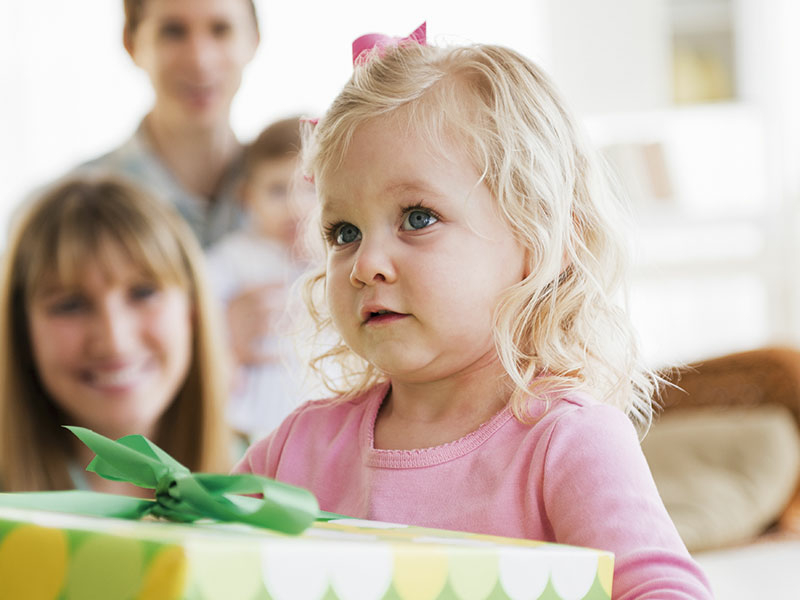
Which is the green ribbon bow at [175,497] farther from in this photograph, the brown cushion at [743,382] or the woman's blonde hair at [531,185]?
the brown cushion at [743,382]

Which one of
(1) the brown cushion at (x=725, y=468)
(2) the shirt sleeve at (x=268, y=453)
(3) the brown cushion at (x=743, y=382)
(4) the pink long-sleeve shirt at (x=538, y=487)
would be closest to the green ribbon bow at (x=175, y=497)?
(4) the pink long-sleeve shirt at (x=538, y=487)

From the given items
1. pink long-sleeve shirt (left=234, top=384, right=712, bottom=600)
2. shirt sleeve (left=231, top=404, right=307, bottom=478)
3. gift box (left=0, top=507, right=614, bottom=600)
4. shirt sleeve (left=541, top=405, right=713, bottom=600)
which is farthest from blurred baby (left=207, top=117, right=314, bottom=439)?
gift box (left=0, top=507, right=614, bottom=600)

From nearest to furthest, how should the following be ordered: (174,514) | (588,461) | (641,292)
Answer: (174,514) < (588,461) < (641,292)

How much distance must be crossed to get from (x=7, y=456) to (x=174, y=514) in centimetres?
116

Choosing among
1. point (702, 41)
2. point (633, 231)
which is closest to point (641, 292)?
point (702, 41)

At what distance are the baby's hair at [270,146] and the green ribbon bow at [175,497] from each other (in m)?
1.45

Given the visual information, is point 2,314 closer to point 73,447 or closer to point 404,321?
point 73,447

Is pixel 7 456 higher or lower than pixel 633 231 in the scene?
lower

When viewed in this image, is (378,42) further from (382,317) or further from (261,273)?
(261,273)

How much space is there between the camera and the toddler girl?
2.33 feet

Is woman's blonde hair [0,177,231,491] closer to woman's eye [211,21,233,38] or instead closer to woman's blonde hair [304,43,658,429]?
woman's eye [211,21,233,38]

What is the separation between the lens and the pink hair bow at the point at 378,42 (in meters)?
0.86

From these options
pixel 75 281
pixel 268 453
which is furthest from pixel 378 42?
pixel 75 281

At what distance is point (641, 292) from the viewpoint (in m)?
3.84
